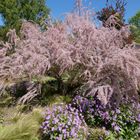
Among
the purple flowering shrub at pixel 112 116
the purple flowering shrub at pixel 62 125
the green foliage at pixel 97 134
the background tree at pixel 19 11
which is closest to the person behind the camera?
the purple flowering shrub at pixel 62 125

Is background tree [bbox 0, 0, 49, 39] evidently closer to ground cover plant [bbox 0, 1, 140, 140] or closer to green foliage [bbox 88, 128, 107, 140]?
ground cover plant [bbox 0, 1, 140, 140]

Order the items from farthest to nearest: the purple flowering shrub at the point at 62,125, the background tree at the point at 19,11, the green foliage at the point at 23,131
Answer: the background tree at the point at 19,11, the purple flowering shrub at the point at 62,125, the green foliage at the point at 23,131

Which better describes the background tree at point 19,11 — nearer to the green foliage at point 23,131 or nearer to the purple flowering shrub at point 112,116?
the purple flowering shrub at point 112,116

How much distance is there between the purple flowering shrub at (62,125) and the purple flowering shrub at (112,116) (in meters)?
0.27

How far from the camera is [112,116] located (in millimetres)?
4629

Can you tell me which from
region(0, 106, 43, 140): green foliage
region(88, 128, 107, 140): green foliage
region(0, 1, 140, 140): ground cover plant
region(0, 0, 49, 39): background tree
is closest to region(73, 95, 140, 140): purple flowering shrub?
region(0, 1, 140, 140): ground cover plant

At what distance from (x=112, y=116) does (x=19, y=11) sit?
503 inches

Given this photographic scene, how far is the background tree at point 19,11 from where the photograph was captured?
15629 mm

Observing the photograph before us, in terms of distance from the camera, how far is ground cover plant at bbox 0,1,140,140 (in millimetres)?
4266


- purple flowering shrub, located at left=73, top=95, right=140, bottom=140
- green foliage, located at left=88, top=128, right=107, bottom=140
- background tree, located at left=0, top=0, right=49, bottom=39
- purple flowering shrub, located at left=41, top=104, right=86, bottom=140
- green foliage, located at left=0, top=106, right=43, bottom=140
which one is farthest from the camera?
background tree, located at left=0, top=0, right=49, bottom=39

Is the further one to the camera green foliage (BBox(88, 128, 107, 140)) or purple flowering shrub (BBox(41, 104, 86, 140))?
green foliage (BBox(88, 128, 107, 140))

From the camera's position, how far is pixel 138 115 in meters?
4.73

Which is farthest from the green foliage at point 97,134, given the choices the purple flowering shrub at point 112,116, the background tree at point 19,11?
the background tree at point 19,11

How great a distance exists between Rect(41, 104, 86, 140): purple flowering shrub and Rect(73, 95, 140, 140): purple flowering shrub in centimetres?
27
